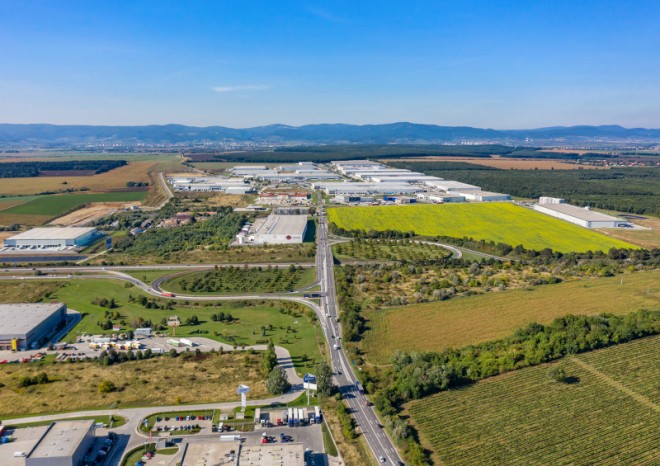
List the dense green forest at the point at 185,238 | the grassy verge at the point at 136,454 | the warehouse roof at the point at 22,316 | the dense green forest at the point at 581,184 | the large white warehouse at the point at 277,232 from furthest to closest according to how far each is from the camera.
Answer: the dense green forest at the point at 581,184
the large white warehouse at the point at 277,232
the dense green forest at the point at 185,238
the warehouse roof at the point at 22,316
the grassy verge at the point at 136,454

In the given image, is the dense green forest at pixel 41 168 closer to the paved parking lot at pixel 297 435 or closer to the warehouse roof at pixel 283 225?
the warehouse roof at pixel 283 225

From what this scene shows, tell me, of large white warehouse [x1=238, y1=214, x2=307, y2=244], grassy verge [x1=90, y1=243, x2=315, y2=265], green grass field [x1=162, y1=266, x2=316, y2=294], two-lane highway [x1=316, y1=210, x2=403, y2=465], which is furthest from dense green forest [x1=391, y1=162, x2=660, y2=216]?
two-lane highway [x1=316, y1=210, x2=403, y2=465]

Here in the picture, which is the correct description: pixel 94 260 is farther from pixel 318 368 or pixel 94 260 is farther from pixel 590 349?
pixel 590 349

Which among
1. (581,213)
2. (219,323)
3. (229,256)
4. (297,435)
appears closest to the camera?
(297,435)

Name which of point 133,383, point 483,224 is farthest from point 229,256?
point 483,224

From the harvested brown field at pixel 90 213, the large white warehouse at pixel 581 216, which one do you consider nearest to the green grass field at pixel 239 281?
the harvested brown field at pixel 90 213

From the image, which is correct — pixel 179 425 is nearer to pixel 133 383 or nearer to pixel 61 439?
pixel 61 439
